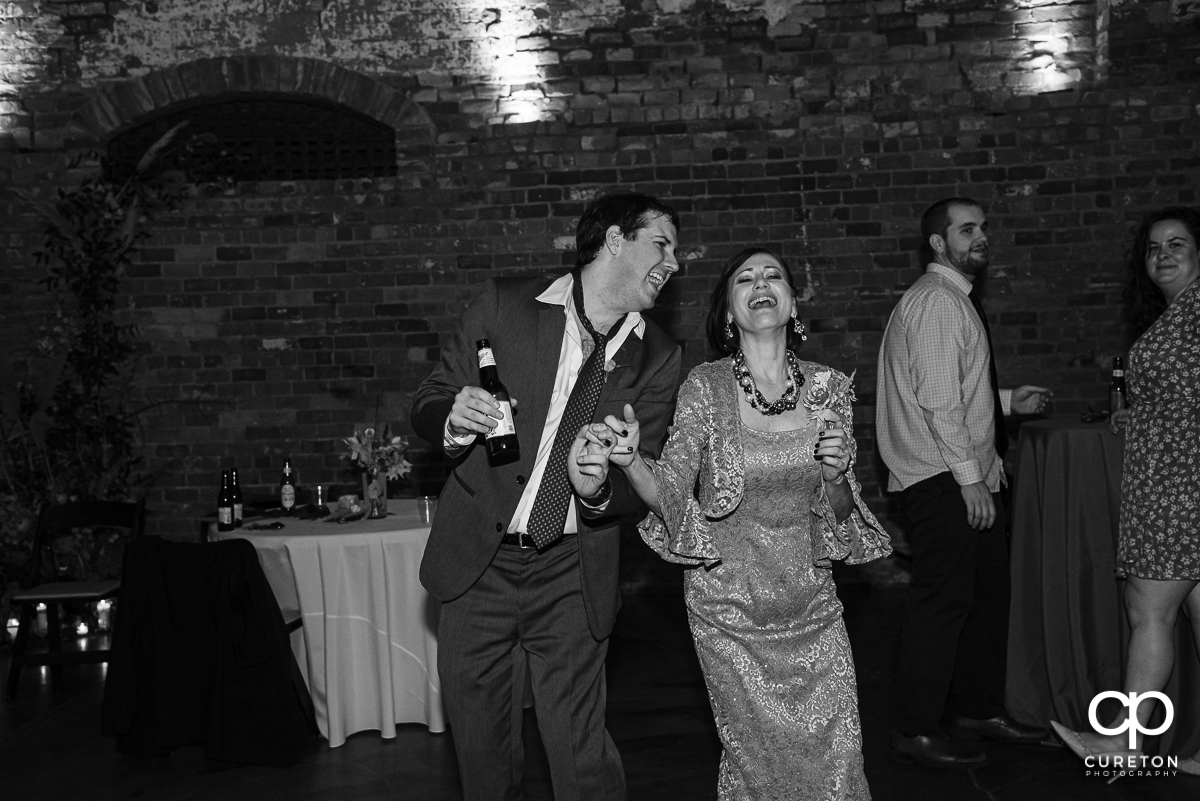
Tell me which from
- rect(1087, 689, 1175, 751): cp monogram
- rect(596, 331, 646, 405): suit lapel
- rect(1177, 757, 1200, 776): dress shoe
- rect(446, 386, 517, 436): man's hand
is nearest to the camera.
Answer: rect(446, 386, 517, 436): man's hand

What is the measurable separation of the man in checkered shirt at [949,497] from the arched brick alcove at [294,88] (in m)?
3.29

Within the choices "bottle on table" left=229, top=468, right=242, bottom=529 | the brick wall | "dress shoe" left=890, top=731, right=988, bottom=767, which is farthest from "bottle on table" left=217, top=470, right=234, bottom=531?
"dress shoe" left=890, top=731, right=988, bottom=767

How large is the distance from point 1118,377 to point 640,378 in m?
2.27

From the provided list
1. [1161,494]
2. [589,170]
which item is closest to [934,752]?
[1161,494]

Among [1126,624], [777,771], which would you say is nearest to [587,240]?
[777,771]

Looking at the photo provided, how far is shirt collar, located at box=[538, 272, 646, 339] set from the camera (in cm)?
272

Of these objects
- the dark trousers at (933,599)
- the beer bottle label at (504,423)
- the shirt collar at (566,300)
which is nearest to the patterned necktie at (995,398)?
the dark trousers at (933,599)

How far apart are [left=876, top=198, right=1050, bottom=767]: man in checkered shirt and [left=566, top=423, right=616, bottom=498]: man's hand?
170 centimetres

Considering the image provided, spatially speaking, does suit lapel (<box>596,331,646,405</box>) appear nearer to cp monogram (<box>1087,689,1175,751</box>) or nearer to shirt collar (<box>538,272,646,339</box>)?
shirt collar (<box>538,272,646,339</box>)

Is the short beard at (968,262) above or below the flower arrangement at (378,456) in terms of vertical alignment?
above

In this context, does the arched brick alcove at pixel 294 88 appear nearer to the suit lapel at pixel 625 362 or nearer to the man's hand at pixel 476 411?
the suit lapel at pixel 625 362

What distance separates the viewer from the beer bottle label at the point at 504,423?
7.96ft

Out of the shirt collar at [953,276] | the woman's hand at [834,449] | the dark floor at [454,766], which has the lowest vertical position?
the dark floor at [454,766]

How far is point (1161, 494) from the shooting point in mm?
3359
